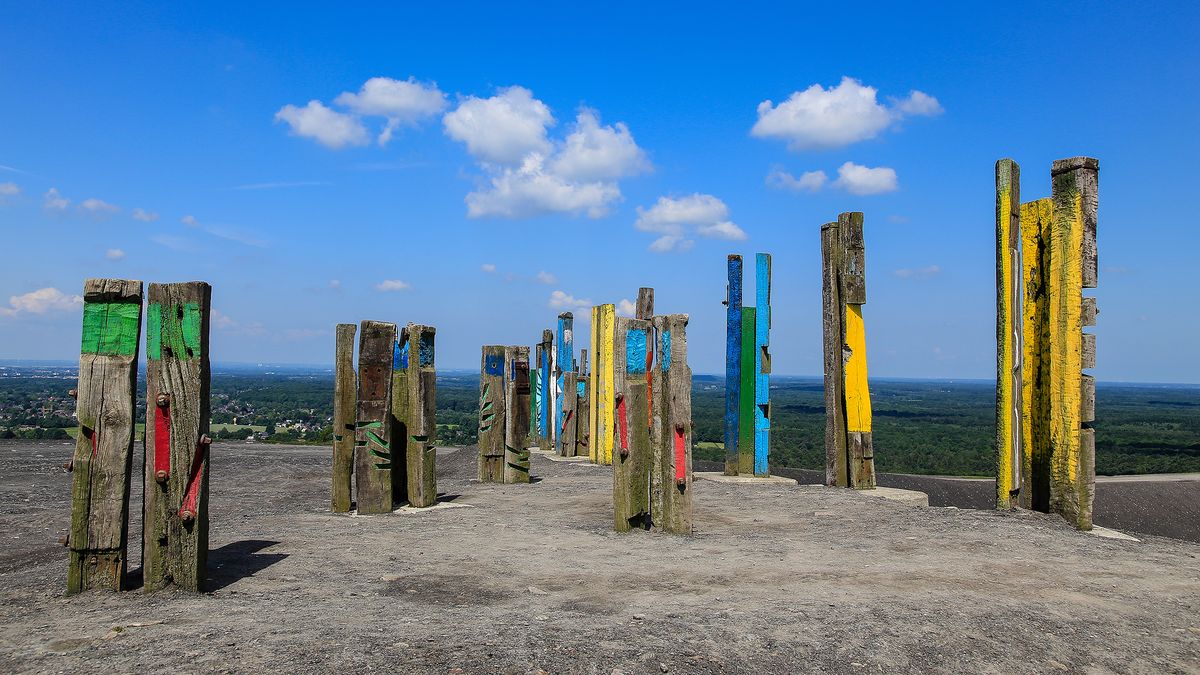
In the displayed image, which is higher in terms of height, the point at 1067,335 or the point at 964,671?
the point at 1067,335

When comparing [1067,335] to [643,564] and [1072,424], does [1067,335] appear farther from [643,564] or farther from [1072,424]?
[643,564]

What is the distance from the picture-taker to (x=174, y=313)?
6.02 metres

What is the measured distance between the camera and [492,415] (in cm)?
1257

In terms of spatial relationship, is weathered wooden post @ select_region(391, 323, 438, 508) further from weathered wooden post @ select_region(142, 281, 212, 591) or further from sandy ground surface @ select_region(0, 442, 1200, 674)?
weathered wooden post @ select_region(142, 281, 212, 591)

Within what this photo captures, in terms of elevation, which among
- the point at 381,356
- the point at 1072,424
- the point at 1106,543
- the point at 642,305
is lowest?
the point at 1106,543

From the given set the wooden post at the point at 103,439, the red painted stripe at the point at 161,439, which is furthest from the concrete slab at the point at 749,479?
the wooden post at the point at 103,439

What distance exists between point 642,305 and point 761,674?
10.0m

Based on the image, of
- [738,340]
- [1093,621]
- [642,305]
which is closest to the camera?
[1093,621]

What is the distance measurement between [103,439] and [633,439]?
4506mm

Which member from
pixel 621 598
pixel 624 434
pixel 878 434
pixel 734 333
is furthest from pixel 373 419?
pixel 878 434

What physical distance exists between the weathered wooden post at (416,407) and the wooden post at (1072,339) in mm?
6674

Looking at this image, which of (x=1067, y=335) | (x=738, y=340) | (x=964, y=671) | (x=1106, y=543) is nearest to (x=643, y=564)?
(x=964, y=671)

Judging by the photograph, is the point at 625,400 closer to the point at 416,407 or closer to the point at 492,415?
the point at 416,407

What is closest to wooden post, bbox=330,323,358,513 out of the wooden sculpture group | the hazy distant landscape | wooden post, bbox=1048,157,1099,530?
the wooden sculpture group
